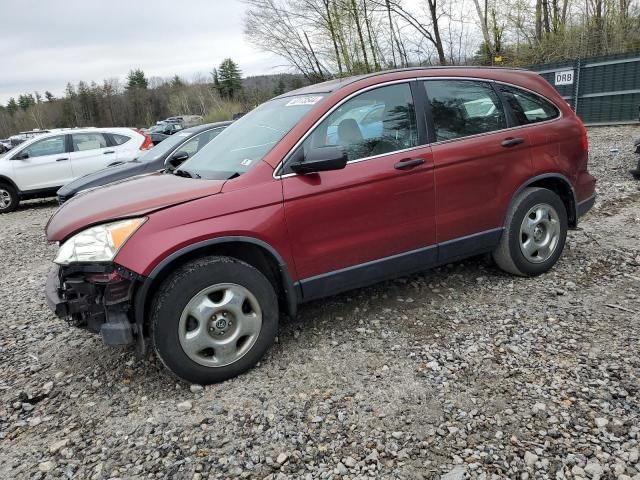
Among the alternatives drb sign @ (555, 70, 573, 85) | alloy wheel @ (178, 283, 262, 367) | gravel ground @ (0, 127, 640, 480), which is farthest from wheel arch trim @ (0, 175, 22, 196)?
drb sign @ (555, 70, 573, 85)

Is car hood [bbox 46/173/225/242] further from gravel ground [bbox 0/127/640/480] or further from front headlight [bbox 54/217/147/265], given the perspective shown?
gravel ground [bbox 0/127/640/480]

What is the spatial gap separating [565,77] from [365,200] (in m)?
14.7

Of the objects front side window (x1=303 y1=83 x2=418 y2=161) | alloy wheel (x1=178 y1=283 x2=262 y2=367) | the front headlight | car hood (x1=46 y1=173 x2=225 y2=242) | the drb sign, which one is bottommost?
alloy wheel (x1=178 y1=283 x2=262 y2=367)

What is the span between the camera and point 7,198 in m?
10.5

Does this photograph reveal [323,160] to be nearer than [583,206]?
Yes

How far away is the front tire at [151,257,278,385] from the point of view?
8.76 feet

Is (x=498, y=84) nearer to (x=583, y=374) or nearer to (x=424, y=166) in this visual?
(x=424, y=166)

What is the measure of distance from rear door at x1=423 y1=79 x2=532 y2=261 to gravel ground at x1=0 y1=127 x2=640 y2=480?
A: 578 millimetres

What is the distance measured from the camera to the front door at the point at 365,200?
3.03m

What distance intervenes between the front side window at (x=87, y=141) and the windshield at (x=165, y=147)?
344 centimetres

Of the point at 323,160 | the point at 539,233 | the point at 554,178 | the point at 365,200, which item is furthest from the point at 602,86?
the point at 323,160

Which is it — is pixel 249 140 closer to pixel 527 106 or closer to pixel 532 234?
pixel 527 106

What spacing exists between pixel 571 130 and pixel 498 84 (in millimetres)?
857

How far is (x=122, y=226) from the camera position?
8.68 ft
